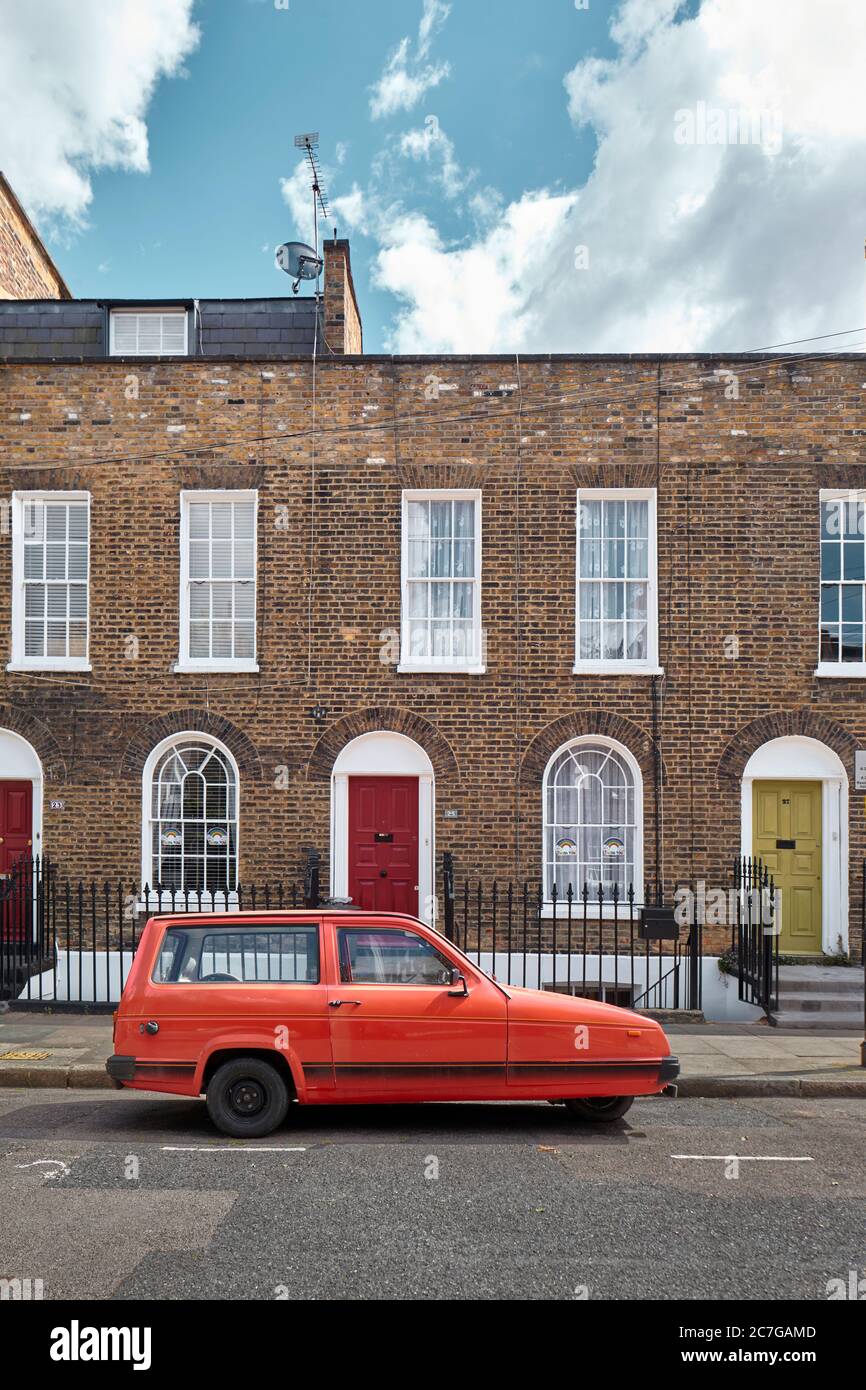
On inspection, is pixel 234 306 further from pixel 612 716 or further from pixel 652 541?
pixel 612 716

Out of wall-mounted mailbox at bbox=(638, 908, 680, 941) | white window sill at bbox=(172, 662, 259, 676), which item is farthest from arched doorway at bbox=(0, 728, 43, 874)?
wall-mounted mailbox at bbox=(638, 908, 680, 941)

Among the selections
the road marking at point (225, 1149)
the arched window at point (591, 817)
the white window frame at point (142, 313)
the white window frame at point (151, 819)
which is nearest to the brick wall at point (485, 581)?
the white window frame at point (151, 819)

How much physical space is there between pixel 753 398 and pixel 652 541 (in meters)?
2.16

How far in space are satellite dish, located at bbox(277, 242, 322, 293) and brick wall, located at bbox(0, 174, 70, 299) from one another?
454cm

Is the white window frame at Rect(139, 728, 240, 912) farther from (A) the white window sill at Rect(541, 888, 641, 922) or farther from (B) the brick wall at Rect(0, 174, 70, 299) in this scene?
(B) the brick wall at Rect(0, 174, 70, 299)

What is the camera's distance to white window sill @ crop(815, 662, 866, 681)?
12633 mm

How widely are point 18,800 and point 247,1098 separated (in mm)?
7434

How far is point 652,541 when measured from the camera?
42.7 feet

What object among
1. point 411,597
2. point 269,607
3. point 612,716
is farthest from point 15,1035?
point 612,716

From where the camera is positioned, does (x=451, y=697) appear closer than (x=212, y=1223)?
No

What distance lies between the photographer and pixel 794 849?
1280cm

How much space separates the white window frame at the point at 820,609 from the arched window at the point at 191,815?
24.4ft

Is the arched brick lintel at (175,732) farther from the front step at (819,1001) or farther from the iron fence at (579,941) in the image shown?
the front step at (819,1001)

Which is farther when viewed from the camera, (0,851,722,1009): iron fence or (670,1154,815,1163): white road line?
(0,851,722,1009): iron fence
